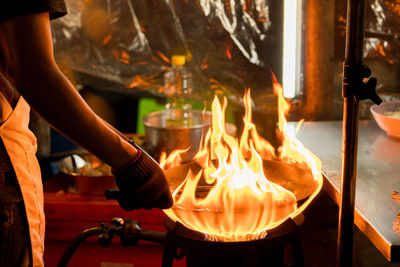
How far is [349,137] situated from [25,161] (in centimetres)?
108

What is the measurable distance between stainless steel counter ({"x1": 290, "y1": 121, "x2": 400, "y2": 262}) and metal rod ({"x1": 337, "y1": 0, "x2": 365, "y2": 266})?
0.36ft

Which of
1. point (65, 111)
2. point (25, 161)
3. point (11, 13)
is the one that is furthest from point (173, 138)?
point (11, 13)

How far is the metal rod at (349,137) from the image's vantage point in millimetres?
1044

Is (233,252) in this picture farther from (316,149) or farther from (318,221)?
(318,221)

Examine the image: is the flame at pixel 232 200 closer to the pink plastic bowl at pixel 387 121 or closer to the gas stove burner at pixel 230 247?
the gas stove burner at pixel 230 247

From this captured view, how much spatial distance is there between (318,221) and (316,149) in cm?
76

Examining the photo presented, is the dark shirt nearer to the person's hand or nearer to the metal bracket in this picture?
the person's hand

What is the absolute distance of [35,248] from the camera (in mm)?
1419

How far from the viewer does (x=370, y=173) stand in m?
1.71

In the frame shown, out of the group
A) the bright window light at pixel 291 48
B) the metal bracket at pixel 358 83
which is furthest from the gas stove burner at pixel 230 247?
the bright window light at pixel 291 48

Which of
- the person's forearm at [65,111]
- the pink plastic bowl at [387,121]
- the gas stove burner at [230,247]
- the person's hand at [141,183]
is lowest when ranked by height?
the gas stove burner at [230,247]

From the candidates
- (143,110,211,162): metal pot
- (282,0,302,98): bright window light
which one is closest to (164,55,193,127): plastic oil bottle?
(143,110,211,162): metal pot

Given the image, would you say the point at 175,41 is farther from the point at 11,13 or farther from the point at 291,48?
the point at 11,13

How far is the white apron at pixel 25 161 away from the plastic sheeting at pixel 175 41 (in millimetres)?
1413
